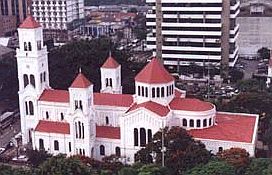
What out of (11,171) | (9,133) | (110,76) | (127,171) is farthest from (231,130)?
(9,133)

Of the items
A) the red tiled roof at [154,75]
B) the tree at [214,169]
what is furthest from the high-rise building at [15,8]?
the tree at [214,169]

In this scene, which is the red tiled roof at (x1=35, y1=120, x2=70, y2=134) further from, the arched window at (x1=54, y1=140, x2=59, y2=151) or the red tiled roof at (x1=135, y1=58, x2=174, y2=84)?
the red tiled roof at (x1=135, y1=58, x2=174, y2=84)

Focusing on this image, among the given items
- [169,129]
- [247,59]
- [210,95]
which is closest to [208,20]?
[210,95]

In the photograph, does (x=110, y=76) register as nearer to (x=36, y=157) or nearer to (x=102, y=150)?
(x=102, y=150)

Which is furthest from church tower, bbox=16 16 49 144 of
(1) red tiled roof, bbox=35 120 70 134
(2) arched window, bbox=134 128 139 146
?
(2) arched window, bbox=134 128 139 146

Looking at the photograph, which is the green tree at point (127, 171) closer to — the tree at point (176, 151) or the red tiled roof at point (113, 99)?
the tree at point (176, 151)

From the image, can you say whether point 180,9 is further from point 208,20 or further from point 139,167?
point 139,167
